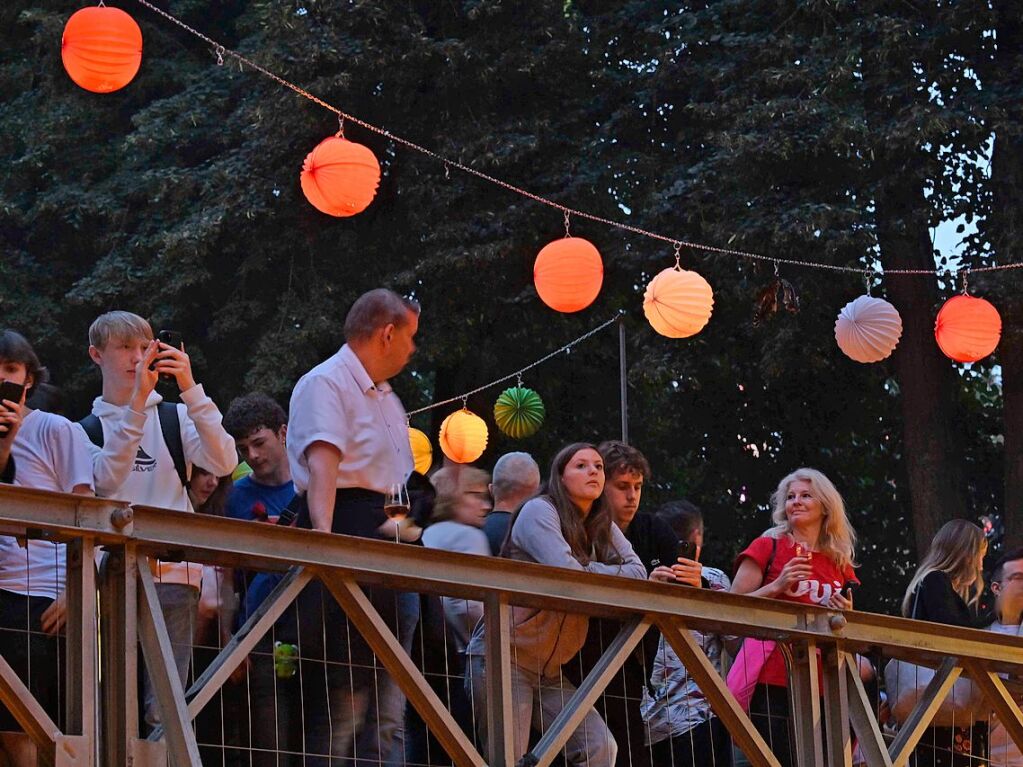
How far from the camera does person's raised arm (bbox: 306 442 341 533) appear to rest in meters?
5.47

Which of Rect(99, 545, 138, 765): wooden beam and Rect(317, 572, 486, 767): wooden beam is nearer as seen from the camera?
Rect(99, 545, 138, 765): wooden beam

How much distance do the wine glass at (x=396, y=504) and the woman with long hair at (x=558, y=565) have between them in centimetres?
52

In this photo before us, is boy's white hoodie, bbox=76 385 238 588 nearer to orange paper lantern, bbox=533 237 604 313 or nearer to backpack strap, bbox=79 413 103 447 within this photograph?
backpack strap, bbox=79 413 103 447

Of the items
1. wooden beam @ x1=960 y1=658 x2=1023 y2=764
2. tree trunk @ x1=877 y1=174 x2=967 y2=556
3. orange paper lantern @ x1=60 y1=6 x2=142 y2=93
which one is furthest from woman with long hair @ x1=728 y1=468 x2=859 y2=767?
tree trunk @ x1=877 y1=174 x2=967 y2=556

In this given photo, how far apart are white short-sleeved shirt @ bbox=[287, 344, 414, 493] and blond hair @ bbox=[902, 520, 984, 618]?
2356mm

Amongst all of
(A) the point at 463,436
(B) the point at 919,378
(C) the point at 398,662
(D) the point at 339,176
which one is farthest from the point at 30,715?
(B) the point at 919,378

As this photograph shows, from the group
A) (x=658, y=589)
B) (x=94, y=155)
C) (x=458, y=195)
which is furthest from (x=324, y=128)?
(x=658, y=589)

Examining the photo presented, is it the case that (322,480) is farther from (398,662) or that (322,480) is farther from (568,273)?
(568,273)

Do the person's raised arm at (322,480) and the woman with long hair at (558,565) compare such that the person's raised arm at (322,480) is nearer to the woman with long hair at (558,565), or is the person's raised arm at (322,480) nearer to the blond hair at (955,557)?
the woman with long hair at (558,565)

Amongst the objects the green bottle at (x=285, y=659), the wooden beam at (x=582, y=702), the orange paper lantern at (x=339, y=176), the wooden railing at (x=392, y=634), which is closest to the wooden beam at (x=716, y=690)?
the wooden railing at (x=392, y=634)

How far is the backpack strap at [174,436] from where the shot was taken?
5797mm

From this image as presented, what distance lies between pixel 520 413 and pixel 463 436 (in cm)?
108

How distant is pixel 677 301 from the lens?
13312mm

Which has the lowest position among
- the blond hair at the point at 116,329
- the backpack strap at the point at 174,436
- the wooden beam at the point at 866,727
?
the wooden beam at the point at 866,727
